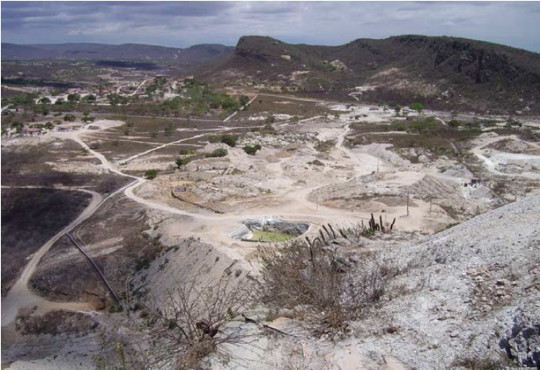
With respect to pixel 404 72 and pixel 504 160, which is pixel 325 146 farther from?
pixel 404 72

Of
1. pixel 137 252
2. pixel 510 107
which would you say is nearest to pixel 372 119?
pixel 510 107

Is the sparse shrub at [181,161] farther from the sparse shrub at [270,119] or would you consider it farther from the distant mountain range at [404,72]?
the distant mountain range at [404,72]

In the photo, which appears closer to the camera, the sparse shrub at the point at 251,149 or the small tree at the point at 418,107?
the sparse shrub at the point at 251,149

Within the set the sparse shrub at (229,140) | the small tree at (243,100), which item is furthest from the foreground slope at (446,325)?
the small tree at (243,100)

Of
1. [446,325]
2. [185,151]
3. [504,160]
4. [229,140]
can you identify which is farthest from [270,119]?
[446,325]

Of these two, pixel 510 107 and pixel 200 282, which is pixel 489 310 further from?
pixel 510 107

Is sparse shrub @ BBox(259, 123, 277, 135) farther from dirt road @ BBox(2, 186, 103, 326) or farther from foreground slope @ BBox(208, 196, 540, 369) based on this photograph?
foreground slope @ BBox(208, 196, 540, 369)
